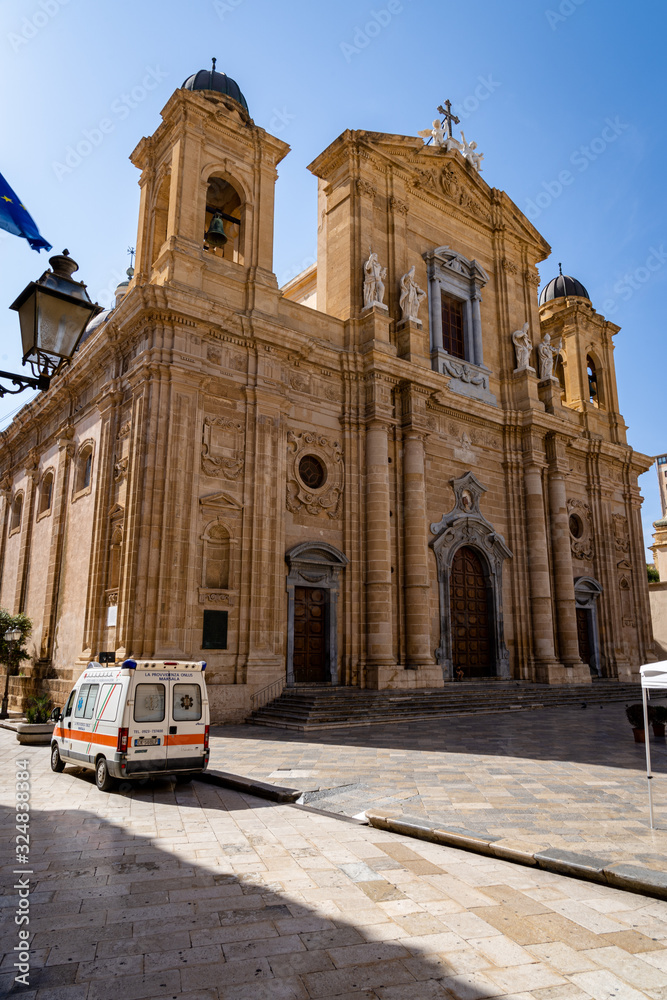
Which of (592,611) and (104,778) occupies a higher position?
(592,611)

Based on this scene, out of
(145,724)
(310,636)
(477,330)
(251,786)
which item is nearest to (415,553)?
(310,636)

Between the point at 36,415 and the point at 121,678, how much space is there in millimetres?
18975

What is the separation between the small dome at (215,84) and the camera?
806 inches

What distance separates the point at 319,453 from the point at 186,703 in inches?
431

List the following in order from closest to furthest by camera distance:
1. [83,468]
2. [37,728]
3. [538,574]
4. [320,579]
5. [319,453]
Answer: [37,728]
[320,579]
[319,453]
[83,468]
[538,574]

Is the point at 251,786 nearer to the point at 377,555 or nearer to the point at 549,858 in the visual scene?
the point at 549,858

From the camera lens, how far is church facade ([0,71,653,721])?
1680 centimetres

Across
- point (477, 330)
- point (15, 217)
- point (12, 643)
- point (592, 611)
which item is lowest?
point (12, 643)

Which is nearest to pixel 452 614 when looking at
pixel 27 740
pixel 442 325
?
pixel 442 325

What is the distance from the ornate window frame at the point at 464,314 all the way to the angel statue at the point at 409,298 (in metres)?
1.66

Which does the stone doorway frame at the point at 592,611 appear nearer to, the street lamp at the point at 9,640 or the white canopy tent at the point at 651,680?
the street lamp at the point at 9,640

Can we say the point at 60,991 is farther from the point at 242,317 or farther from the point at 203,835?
the point at 242,317

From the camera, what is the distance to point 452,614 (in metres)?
22.4

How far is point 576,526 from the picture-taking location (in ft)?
92.1
